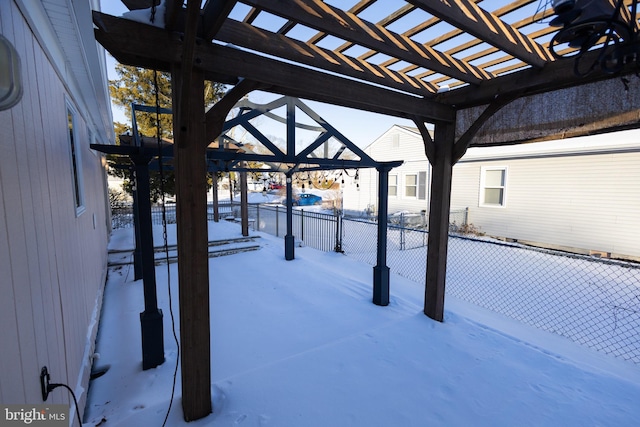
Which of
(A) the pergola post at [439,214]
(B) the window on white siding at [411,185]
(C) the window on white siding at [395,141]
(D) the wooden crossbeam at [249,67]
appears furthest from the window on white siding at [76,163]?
(C) the window on white siding at [395,141]

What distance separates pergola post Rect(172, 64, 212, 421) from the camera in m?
2.04

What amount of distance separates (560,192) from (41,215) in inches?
422

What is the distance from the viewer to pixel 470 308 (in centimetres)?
454

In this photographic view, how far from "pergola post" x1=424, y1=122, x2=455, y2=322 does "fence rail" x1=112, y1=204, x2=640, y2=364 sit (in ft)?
3.27

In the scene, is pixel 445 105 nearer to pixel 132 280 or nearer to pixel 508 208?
pixel 132 280

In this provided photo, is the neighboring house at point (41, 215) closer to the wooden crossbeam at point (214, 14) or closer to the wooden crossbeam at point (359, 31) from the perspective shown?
the wooden crossbeam at point (214, 14)

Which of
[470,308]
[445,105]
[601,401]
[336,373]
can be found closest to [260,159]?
[445,105]

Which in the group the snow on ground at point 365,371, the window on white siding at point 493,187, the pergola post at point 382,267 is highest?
the window on white siding at point 493,187

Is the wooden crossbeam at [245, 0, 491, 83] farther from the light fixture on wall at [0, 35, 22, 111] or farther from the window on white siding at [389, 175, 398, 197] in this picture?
the window on white siding at [389, 175, 398, 197]

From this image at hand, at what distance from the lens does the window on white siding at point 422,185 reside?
11.3 m

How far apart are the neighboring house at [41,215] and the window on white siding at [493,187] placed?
10398 millimetres

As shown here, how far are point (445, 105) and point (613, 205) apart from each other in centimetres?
696

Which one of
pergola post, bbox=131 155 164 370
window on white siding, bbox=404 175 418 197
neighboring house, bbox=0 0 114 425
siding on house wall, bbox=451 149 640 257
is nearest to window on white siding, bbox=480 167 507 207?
siding on house wall, bbox=451 149 640 257

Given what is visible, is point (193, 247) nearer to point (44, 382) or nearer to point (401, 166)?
point (44, 382)
